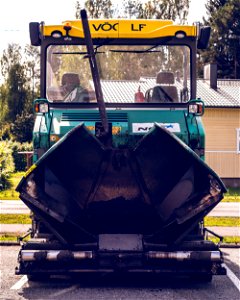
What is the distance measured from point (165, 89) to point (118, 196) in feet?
6.33

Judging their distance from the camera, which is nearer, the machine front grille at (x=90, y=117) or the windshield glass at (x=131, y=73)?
the machine front grille at (x=90, y=117)

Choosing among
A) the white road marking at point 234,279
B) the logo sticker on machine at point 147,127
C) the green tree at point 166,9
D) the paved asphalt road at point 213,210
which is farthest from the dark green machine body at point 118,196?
the green tree at point 166,9

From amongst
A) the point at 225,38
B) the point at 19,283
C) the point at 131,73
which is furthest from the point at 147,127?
the point at 225,38

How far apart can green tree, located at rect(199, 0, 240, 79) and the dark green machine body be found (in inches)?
1839

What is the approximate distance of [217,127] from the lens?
100ft

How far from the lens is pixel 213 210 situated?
1803cm

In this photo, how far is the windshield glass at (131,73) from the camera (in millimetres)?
8977

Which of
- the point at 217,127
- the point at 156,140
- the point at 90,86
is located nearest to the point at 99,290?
the point at 156,140

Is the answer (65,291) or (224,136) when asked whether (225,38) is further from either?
(65,291)

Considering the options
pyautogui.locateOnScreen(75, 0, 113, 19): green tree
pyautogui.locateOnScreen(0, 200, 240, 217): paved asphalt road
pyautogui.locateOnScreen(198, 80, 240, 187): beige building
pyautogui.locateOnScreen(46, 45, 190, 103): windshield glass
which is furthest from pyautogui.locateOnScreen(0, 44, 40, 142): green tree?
pyautogui.locateOnScreen(46, 45, 190, 103): windshield glass

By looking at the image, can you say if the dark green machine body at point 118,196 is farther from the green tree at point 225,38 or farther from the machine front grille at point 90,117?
the green tree at point 225,38

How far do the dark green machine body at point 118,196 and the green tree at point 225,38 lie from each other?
46719mm

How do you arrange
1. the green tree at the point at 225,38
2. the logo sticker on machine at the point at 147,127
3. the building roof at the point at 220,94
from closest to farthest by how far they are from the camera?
the logo sticker on machine at the point at 147,127 → the building roof at the point at 220,94 → the green tree at the point at 225,38

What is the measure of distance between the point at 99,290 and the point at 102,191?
3.96ft
